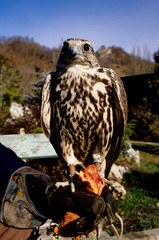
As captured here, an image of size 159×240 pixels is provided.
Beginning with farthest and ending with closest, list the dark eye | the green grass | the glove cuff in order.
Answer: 1. the green grass
2. the dark eye
3. the glove cuff

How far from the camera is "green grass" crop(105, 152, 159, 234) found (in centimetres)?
333

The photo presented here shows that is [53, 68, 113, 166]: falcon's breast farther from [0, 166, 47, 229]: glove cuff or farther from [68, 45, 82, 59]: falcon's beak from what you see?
[0, 166, 47, 229]: glove cuff

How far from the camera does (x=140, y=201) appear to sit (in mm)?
4195

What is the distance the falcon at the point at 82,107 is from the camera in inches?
A: 72.2

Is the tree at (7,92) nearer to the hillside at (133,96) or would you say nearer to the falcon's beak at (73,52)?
the hillside at (133,96)

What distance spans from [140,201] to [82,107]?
3.27m

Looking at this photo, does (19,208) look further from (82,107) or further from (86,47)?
(86,47)

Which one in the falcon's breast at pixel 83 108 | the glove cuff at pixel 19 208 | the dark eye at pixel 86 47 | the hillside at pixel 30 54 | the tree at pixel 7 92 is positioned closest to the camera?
the glove cuff at pixel 19 208

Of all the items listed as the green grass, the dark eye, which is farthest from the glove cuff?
the green grass

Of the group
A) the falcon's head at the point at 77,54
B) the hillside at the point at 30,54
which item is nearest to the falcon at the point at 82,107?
the falcon's head at the point at 77,54

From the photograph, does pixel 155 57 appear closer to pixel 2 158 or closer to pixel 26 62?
pixel 2 158

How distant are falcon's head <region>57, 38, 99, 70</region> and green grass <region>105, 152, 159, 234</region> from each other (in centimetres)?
263

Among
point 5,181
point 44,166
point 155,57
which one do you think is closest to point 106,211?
point 5,181

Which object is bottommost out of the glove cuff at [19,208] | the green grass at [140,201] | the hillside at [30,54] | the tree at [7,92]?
the green grass at [140,201]
